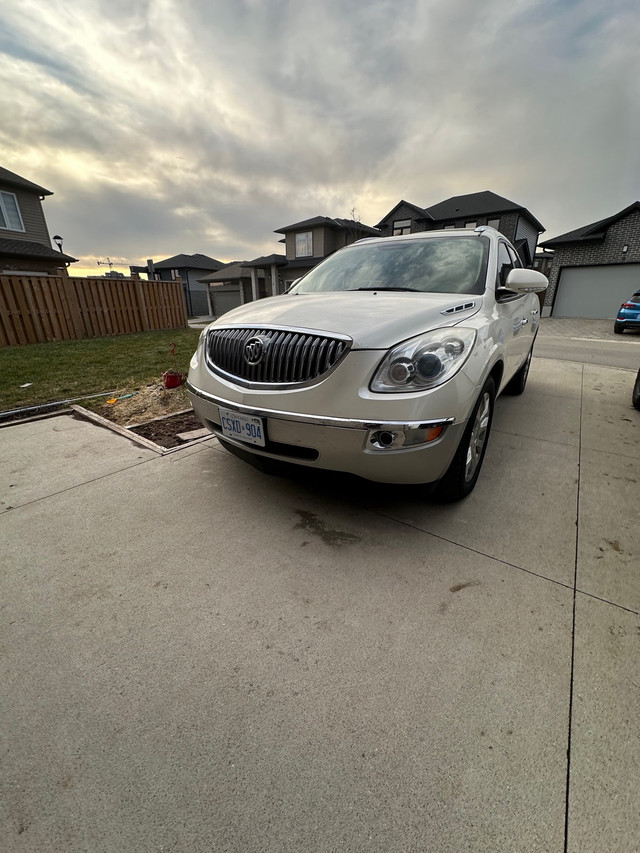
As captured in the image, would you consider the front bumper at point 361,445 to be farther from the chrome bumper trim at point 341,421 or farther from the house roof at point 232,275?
the house roof at point 232,275

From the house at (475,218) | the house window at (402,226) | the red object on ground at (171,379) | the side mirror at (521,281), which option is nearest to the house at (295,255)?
the house window at (402,226)

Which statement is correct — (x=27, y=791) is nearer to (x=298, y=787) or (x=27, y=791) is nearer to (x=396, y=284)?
(x=298, y=787)

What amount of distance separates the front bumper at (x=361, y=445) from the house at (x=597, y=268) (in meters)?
20.8

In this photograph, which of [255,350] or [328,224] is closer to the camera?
[255,350]

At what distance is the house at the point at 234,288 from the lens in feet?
86.6

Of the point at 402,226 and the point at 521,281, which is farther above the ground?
the point at 402,226

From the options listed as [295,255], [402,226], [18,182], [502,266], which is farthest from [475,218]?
[502,266]

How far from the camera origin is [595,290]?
1781 centimetres

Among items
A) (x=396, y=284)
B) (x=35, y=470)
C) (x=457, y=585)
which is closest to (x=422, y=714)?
(x=457, y=585)

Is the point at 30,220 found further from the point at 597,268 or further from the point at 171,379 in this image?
the point at 597,268

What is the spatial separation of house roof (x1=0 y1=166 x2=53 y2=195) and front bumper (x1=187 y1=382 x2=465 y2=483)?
1965 cm

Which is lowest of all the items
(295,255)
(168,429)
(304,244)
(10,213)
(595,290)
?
(168,429)

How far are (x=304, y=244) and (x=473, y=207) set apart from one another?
1041cm

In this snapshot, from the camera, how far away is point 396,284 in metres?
2.79
